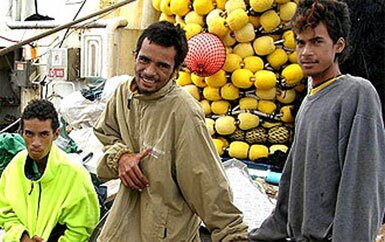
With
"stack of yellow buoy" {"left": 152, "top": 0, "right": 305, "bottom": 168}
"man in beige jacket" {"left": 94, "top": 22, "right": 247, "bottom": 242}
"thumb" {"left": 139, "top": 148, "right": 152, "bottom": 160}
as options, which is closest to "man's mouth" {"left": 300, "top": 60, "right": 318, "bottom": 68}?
"man in beige jacket" {"left": 94, "top": 22, "right": 247, "bottom": 242}

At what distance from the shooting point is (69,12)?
27.8 feet

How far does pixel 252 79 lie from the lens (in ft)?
17.6

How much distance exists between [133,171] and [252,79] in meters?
3.13

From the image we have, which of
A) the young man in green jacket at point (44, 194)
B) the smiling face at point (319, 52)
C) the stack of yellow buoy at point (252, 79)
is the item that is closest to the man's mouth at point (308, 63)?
the smiling face at point (319, 52)

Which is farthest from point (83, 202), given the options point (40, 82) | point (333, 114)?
point (40, 82)

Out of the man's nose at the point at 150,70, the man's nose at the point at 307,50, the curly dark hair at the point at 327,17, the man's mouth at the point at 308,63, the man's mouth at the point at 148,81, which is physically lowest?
the man's mouth at the point at 148,81

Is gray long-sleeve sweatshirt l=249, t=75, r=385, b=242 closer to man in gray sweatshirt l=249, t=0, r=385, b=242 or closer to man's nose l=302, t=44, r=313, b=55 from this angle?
man in gray sweatshirt l=249, t=0, r=385, b=242

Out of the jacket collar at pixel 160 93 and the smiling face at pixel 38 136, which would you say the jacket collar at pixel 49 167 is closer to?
the smiling face at pixel 38 136

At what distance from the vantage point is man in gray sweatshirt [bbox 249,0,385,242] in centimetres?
187

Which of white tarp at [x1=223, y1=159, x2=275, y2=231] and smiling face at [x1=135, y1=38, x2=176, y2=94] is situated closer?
smiling face at [x1=135, y1=38, x2=176, y2=94]

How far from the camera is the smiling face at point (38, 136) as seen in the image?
11.2ft

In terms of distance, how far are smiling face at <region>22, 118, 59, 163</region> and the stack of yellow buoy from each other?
2.26 metres

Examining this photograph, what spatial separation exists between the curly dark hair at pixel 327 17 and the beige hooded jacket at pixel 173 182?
0.59 m

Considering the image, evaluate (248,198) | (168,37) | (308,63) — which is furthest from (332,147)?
(248,198)
